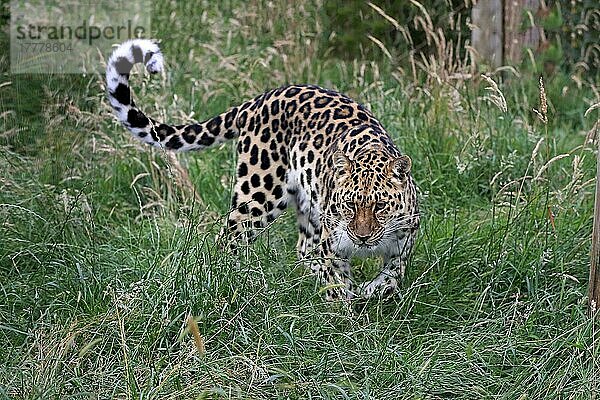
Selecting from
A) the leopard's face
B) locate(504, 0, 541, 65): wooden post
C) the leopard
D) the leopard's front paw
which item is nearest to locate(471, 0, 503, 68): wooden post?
locate(504, 0, 541, 65): wooden post

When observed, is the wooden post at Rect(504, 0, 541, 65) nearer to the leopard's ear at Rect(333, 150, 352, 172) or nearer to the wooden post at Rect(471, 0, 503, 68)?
the wooden post at Rect(471, 0, 503, 68)

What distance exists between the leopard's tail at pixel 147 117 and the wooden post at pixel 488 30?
308cm

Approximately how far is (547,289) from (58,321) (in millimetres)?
2228

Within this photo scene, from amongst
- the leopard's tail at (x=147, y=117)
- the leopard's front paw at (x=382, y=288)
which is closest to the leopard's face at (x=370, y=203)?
the leopard's front paw at (x=382, y=288)

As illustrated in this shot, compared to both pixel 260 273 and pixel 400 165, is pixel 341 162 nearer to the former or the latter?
pixel 400 165

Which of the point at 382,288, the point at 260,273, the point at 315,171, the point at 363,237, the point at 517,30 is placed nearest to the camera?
the point at 260,273

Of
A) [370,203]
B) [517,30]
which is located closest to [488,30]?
[517,30]

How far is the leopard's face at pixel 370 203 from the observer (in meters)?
4.51

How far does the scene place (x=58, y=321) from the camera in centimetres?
414

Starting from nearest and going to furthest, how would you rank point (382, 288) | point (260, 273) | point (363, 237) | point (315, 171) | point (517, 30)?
point (260, 273) < point (363, 237) < point (382, 288) < point (315, 171) < point (517, 30)

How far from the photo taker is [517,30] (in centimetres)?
784

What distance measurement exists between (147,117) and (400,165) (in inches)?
54.2

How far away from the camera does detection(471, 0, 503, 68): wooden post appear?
777 cm

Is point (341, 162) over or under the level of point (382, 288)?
over
